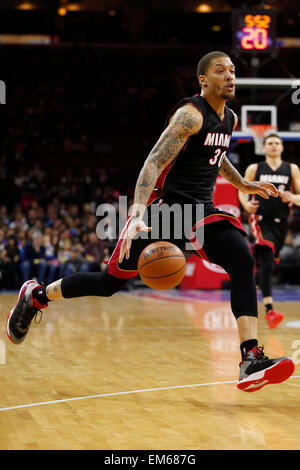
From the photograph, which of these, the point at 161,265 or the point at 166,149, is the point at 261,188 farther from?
the point at 161,265

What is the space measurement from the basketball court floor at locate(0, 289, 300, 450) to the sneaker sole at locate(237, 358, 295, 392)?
0.45 ft

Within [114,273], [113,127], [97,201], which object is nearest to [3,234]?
[97,201]

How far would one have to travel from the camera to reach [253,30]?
13.0 metres

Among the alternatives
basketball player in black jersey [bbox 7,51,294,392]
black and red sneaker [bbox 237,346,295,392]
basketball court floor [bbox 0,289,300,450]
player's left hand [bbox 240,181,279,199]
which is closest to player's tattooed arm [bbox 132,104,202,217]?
basketball player in black jersey [bbox 7,51,294,392]

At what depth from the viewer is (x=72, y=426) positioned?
340 cm

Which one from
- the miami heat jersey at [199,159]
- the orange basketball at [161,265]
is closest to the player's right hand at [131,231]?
the orange basketball at [161,265]

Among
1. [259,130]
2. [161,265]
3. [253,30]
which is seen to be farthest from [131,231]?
[253,30]

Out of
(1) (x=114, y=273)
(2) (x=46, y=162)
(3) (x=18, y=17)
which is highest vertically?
(3) (x=18, y=17)

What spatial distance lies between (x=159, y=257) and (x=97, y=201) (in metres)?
13.7

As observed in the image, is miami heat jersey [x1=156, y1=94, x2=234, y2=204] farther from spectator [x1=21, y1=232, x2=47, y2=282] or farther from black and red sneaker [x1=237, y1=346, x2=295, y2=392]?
spectator [x1=21, y1=232, x2=47, y2=282]

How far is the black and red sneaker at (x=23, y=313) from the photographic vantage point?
495cm

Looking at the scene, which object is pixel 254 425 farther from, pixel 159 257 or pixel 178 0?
pixel 178 0

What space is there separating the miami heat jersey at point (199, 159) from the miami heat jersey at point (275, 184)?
146 inches

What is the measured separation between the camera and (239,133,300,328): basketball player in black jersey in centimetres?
776
